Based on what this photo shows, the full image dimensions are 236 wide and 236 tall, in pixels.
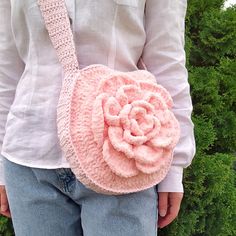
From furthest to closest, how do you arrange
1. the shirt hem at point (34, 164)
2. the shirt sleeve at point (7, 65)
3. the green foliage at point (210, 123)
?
the green foliage at point (210, 123) → the shirt sleeve at point (7, 65) → the shirt hem at point (34, 164)

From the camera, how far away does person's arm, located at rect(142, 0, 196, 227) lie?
1.01 m

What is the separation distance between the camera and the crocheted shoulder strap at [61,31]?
935 millimetres

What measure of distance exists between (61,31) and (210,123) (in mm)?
1007

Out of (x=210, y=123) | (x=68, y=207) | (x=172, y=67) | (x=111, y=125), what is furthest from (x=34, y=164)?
(x=210, y=123)

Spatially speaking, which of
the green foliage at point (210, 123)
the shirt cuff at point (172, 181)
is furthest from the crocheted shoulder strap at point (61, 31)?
the green foliage at point (210, 123)

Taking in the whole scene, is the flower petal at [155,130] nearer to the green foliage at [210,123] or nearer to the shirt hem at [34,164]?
the shirt hem at [34,164]

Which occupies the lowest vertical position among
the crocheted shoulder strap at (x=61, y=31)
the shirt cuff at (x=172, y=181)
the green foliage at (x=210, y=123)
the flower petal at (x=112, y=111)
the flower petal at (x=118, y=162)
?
the green foliage at (x=210, y=123)

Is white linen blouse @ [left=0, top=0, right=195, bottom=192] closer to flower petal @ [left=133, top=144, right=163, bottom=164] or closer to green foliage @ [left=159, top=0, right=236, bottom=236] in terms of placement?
flower petal @ [left=133, top=144, right=163, bottom=164]

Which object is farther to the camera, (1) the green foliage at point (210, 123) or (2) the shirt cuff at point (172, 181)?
(1) the green foliage at point (210, 123)

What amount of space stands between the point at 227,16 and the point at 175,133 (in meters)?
1.12

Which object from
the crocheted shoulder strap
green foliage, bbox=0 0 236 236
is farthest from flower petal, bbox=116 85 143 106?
green foliage, bbox=0 0 236 236

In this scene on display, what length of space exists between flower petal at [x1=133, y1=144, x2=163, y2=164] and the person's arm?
122 mm

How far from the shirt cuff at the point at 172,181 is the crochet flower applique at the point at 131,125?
10cm

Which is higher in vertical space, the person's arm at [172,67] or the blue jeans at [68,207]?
the person's arm at [172,67]
